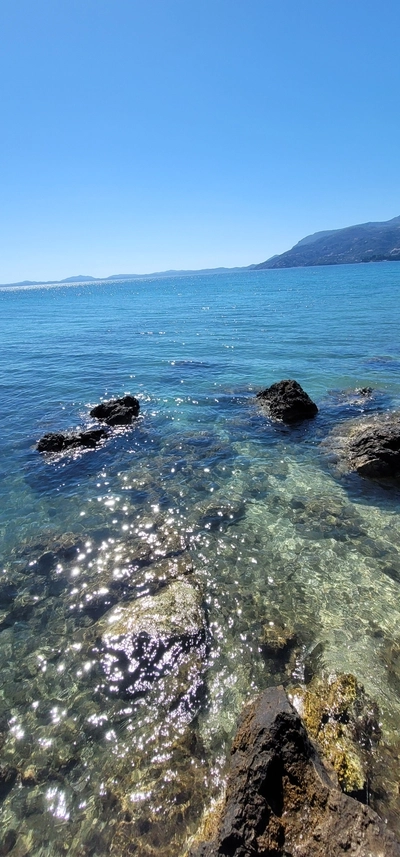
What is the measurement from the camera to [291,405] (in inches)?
700

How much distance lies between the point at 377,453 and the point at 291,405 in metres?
5.45

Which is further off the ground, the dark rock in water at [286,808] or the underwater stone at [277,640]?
the dark rock in water at [286,808]

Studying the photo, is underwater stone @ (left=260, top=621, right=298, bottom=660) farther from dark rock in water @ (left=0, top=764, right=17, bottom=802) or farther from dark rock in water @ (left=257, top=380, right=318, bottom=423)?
dark rock in water @ (left=257, top=380, right=318, bottom=423)

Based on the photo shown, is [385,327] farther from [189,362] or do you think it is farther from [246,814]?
[246,814]

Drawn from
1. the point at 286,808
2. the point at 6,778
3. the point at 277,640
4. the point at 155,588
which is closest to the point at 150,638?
the point at 155,588

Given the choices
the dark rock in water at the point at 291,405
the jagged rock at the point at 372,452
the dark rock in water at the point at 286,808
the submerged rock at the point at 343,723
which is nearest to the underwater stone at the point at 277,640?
the submerged rock at the point at 343,723

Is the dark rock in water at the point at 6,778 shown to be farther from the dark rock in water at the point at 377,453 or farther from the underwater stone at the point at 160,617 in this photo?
the dark rock in water at the point at 377,453

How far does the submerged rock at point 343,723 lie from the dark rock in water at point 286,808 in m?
0.74

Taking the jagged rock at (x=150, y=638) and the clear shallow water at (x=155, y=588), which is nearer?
the clear shallow water at (x=155, y=588)

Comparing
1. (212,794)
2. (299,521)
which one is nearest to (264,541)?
(299,521)

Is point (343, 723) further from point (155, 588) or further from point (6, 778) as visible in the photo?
point (6, 778)

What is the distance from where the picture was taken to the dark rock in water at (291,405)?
1780 cm

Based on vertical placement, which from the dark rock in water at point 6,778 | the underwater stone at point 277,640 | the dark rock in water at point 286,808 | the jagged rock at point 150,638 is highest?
the dark rock in water at point 286,808

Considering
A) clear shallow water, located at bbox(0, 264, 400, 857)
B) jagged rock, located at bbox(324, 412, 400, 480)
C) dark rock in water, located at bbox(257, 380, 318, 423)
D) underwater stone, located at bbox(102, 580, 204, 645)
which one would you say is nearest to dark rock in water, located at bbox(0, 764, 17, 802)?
clear shallow water, located at bbox(0, 264, 400, 857)
